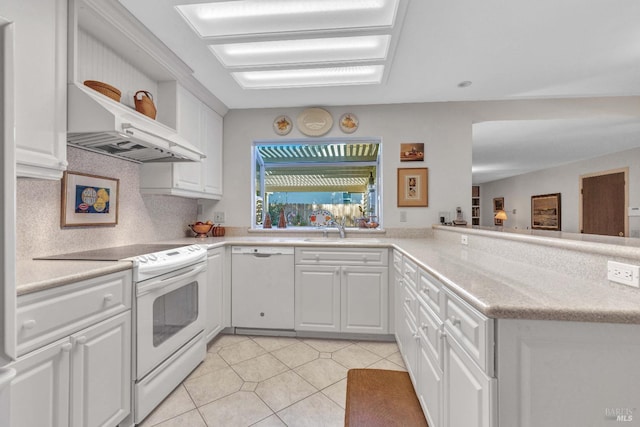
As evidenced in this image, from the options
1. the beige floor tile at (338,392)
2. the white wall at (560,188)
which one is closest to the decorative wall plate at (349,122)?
the beige floor tile at (338,392)

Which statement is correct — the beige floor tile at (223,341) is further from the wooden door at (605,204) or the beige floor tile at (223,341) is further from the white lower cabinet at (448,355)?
the wooden door at (605,204)

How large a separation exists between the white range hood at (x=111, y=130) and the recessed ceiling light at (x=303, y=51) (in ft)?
2.59

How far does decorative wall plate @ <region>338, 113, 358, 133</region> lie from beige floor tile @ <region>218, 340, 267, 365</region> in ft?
7.77

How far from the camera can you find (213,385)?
6.22ft

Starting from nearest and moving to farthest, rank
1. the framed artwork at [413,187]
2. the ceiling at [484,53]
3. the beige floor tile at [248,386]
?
the ceiling at [484,53] → the beige floor tile at [248,386] → the framed artwork at [413,187]

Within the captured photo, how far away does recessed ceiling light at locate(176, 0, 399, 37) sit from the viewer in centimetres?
170

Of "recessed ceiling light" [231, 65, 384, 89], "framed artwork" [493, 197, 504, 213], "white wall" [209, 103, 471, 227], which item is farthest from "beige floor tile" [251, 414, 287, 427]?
"framed artwork" [493, 197, 504, 213]

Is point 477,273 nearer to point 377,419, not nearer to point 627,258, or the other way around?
point 627,258

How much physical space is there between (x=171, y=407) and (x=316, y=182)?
2860 millimetres

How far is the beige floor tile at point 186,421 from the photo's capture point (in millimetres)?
1542

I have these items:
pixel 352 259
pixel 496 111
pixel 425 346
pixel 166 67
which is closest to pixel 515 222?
pixel 496 111

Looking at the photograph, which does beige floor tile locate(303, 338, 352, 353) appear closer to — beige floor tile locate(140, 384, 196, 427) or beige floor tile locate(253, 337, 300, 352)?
beige floor tile locate(253, 337, 300, 352)

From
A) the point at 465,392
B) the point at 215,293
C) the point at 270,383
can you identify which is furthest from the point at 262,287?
the point at 465,392

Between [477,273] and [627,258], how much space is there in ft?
1.55
